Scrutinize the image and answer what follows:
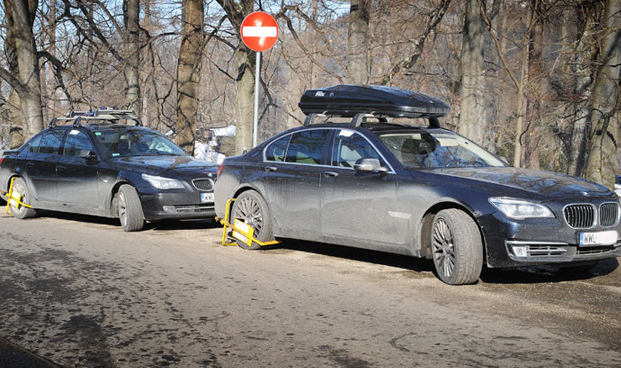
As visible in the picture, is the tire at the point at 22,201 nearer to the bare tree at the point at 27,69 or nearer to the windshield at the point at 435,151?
the windshield at the point at 435,151

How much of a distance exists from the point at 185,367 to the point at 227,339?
0.65 metres

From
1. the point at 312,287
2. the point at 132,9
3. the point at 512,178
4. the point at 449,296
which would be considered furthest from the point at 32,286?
the point at 132,9

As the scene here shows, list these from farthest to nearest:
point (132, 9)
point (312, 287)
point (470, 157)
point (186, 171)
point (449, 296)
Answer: point (132, 9)
point (186, 171)
point (470, 157)
point (312, 287)
point (449, 296)

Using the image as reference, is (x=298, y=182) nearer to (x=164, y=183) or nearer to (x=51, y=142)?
(x=164, y=183)

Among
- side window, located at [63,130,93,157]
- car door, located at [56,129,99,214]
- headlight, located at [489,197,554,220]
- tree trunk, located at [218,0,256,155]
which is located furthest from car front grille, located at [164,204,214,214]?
tree trunk, located at [218,0,256,155]

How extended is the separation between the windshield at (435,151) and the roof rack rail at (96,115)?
6695mm

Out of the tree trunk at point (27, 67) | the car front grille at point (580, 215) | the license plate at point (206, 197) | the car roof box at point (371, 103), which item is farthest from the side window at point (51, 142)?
the car front grille at point (580, 215)

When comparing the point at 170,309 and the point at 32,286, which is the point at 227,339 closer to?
the point at 170,309

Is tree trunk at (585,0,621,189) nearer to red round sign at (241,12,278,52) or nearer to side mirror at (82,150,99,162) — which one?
red round sign at (241,12,278,52)

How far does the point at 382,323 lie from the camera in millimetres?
5844

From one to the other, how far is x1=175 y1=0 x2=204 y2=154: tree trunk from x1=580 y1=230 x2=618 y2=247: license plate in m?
15.2

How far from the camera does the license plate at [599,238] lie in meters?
7.04

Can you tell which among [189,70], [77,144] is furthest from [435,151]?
[189,70]

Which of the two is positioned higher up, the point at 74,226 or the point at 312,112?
the point at 312,112
